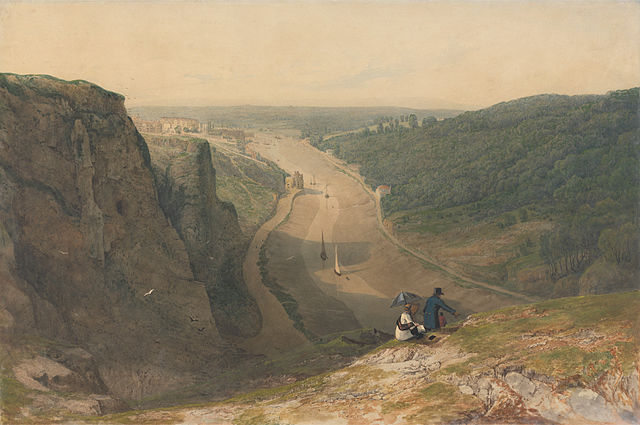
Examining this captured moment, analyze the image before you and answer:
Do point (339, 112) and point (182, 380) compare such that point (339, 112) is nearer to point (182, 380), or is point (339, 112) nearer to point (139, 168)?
point (139, 168)

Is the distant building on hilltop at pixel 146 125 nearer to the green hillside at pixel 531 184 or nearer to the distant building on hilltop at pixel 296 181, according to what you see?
the distant building on hilltop at pixel 296 181

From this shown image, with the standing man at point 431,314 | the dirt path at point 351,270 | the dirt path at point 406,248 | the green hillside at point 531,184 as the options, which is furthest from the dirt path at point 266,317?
the standing man at point 431,314

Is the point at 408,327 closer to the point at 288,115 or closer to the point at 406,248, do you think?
the point at 406,248

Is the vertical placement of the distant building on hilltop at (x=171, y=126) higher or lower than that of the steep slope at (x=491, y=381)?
higher

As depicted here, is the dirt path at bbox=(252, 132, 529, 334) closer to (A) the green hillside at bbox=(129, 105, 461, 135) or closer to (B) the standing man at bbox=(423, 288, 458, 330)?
(A) the green hillside at bbox=(129, 105, 461, 135)

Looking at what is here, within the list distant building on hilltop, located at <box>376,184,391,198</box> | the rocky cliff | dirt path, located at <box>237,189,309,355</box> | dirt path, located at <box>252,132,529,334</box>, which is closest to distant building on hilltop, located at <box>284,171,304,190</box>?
dirt path, located at <box>252,132,529,334</box>

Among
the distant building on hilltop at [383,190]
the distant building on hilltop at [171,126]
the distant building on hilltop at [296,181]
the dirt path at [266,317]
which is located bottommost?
the dirt path at [266,317]
